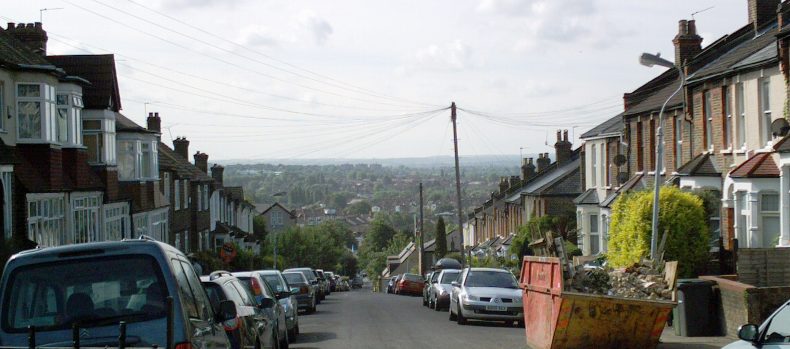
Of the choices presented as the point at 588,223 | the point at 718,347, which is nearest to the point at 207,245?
the point at 588,223

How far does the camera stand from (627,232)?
93.1ft

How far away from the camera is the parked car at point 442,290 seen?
34.4 meters

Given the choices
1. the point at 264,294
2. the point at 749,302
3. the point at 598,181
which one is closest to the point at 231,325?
the point at 264,294

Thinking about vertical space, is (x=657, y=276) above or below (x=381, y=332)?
above

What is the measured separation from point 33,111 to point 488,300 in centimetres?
1253

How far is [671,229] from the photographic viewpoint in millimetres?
27016

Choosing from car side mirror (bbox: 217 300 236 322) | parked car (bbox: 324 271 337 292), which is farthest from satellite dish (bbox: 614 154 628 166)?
car side mirror (bbox: 217 300 236 322)

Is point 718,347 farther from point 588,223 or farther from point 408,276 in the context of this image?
point 408,276

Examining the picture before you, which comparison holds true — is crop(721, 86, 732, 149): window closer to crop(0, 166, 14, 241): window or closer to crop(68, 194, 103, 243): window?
crop(68, 194, 103, 243): window

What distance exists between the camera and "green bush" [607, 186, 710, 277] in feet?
87.9

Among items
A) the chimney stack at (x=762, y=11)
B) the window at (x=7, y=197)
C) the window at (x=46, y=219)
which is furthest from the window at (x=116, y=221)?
the chimney stack at (x=762, y=11)

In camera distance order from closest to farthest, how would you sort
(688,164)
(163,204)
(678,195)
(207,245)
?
(678,195)
(688,164)
(163,204)
(207,245)

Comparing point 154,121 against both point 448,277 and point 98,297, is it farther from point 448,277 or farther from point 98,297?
point 98,297

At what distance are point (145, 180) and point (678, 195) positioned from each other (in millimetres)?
21703
